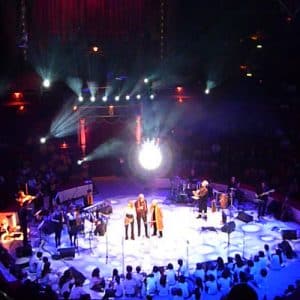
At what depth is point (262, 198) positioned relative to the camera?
18.9 m

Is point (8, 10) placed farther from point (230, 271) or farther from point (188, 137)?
point (230, 271)

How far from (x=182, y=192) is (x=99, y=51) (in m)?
7.88

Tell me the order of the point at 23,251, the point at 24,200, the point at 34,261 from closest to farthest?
the point at 34,261
the point at 23,251
the point at 24,200

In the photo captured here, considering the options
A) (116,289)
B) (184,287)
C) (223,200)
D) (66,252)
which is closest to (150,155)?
(223,200)

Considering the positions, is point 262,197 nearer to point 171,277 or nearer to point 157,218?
point 157,218

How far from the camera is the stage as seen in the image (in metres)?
14.7

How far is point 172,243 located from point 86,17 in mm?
10232

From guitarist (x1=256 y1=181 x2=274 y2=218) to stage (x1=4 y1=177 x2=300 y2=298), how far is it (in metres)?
0.29

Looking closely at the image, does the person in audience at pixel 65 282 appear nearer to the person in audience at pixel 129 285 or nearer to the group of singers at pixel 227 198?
the person in audience at pixel 129 285

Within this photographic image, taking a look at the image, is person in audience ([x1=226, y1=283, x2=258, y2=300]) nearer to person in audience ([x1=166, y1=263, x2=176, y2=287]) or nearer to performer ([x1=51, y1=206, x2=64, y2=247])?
person in audience ([x1=166, y1=263, x2=176, y2=287])

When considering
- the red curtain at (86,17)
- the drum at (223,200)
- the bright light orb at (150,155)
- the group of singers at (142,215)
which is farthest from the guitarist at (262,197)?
the red curtain at (86,17)

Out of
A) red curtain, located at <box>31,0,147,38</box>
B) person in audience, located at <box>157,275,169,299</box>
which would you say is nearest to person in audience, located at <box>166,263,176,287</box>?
person in audience, located at <box>157,275,169,299</box>

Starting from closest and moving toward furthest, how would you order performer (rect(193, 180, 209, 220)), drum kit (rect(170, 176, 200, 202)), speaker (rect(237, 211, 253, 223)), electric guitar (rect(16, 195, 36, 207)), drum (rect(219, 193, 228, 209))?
1. electric guitar (rect(16, 195, 36, 207))
2. speaker (rect(237, 211, 253, 223))
3. performer (rect(193, 180, 209, 220))
4. drum (rect(219, 193, 228, 209))
5. drum kit (rect(170, 176, 200, 202))

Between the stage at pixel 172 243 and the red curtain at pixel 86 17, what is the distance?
7904 mm
